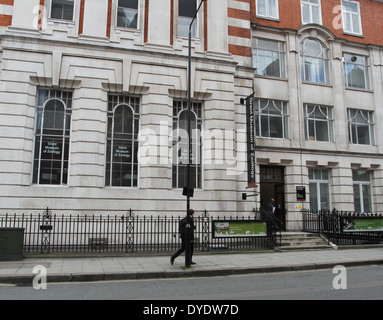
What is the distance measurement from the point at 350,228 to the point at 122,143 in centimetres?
1122

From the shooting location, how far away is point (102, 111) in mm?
15500

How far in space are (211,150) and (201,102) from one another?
257 centimetres

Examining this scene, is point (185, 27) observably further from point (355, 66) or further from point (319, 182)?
point (355, 66)

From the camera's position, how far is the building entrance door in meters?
18.5

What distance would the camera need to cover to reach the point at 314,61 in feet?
67.6

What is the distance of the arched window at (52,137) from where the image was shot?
14.7 meters

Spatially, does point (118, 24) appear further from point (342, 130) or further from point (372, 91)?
point (372, 91)

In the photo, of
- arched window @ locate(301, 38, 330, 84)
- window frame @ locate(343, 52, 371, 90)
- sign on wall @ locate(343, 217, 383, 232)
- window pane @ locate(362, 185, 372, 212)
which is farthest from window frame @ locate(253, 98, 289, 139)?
window pane @ locate(362, 185, 372, 212)

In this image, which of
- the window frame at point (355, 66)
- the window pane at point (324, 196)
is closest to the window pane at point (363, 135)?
the window frame at point (355, 66)

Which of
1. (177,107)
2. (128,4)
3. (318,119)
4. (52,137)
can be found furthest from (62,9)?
(318,119)

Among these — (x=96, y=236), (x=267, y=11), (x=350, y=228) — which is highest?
(x=267, y=11)

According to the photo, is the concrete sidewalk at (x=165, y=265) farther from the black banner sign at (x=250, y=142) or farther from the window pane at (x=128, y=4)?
the window pane at (x=128, y=4)

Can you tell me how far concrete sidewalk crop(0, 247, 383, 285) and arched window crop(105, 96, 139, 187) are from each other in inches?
165

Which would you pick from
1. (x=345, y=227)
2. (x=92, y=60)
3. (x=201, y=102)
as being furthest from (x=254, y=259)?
(x=92, y=60)
